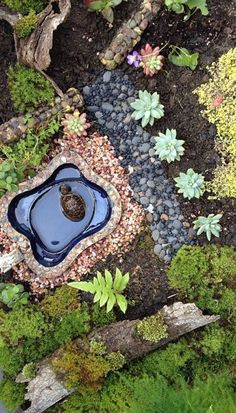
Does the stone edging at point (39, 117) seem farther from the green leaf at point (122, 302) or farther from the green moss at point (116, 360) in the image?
the green moss at point (116, 360)

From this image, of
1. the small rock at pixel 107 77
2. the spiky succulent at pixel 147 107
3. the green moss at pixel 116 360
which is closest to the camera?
the green moss at pixel 116 360

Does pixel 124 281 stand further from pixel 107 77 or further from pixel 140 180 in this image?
pixel 107 77

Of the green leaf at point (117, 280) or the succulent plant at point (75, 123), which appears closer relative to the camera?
the green leaf at point (117, 280)

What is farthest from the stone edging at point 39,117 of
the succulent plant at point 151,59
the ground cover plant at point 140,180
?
the succulent plant at point 151,59

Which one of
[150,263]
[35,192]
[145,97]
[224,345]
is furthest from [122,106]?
[224,345]

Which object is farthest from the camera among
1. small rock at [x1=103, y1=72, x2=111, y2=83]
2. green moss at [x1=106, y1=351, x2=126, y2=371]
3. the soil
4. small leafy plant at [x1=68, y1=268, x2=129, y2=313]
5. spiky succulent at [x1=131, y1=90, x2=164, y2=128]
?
small rock at [x1=103, y1=72, x2=111, y2=83]

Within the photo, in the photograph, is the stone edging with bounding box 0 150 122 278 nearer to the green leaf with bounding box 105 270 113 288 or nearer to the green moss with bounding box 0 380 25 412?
the green leaf with bounding box 105 270 113 288

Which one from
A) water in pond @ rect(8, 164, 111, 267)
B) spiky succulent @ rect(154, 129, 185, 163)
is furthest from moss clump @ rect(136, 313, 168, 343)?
spiky succulent @ rect(154, 129, 185, 163)
